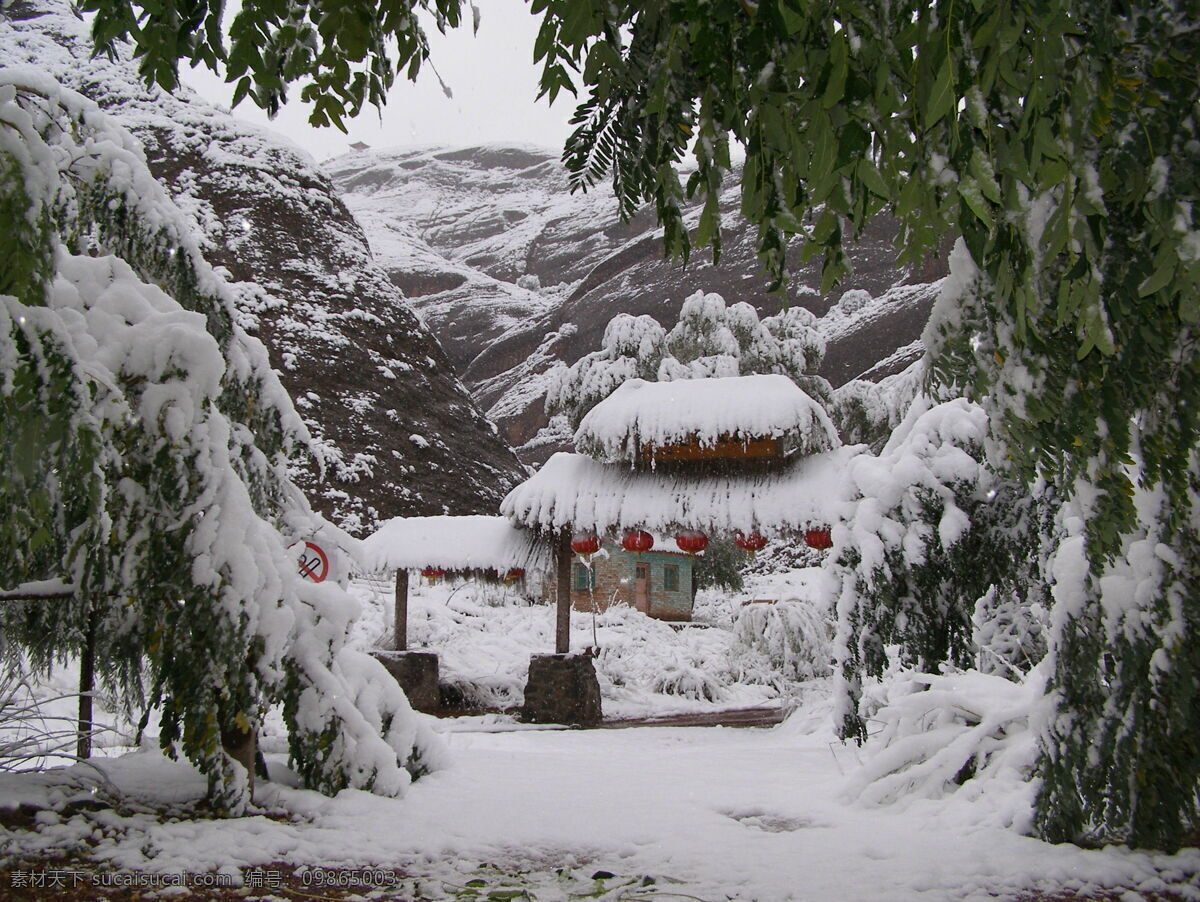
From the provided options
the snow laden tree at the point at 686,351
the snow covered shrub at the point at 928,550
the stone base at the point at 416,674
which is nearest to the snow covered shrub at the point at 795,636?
the stone base at the point at 416,674

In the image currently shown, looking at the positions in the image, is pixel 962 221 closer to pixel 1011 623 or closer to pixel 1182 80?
pixel 1182 80

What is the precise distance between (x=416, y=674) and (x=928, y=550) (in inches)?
287

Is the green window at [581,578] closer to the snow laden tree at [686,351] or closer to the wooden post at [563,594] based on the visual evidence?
the snow laden tree at [686,351]

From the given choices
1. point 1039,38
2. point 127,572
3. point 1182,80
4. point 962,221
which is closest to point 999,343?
point 1182,80

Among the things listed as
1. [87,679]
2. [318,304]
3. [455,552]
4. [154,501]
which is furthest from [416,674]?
[318,304]

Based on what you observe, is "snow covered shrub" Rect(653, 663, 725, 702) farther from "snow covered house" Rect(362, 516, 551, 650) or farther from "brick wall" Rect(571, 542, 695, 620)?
"brick wall" Rect(571, 542, 695, 620)

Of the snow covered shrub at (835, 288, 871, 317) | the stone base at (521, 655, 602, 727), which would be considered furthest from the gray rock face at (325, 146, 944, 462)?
the stone base at (521, 655, 602, 727)

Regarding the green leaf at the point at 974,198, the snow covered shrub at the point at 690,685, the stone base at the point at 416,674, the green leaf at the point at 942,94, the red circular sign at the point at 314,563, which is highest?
the green leaf at the point at 942,94

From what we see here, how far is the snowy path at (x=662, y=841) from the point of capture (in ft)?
8.50

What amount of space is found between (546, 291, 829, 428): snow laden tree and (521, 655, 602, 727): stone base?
24.0 ft

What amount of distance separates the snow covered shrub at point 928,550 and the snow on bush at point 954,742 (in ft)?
0.63

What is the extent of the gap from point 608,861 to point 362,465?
13304 millimetres

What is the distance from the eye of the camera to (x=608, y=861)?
288cm

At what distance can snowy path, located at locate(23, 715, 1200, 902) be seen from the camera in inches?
102
